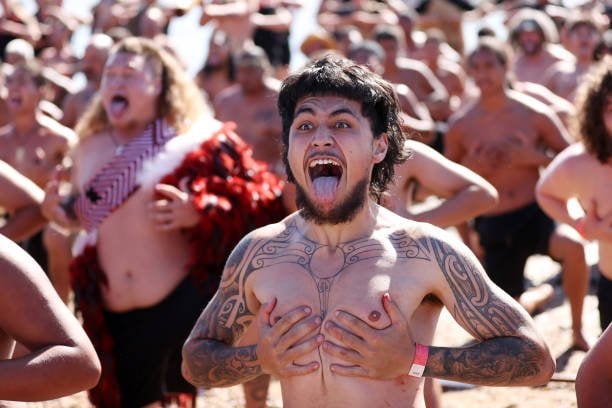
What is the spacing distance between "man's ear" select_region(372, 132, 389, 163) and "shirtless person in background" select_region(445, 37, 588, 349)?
453cm

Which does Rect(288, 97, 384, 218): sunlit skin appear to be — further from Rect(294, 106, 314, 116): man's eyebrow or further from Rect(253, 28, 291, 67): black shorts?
Rect(253, 28, 291, 67): black shorts

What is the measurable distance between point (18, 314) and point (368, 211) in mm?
1090

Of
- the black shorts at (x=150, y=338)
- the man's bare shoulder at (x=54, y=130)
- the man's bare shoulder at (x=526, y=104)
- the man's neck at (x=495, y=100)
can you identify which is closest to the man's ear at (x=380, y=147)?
the black shorts at (x=150, y=338)

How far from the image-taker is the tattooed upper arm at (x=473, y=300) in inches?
129

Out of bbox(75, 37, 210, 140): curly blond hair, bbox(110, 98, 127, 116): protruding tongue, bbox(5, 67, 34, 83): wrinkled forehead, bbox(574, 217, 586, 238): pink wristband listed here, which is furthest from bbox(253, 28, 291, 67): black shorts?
bbox(574, 217, 586, 238): pink wristband

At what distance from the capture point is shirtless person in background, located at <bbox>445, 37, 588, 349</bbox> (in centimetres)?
799

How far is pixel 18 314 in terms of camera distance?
2.89 metres

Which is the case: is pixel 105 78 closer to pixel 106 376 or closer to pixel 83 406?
pixel 106 376

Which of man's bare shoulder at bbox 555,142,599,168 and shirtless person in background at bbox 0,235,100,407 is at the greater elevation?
shirtless person in background at bbox 0,235,100,407

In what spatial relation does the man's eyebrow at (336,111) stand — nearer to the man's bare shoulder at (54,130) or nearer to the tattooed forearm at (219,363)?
the tattooed forearm at (219,363)

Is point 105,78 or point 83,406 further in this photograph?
point 83,406

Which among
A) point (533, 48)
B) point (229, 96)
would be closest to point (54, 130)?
point (229, 96)

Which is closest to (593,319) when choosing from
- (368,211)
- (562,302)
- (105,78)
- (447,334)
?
(562,302)

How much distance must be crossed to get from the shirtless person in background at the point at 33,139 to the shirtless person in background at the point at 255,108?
1394mm
